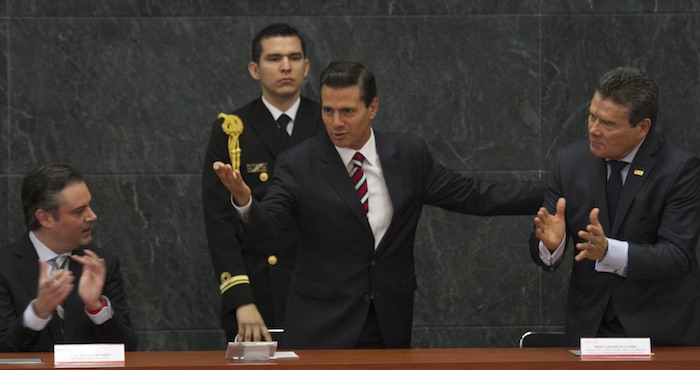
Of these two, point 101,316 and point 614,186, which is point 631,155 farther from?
point 101,316

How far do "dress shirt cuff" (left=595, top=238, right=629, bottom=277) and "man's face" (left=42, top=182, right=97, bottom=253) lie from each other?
184 cm

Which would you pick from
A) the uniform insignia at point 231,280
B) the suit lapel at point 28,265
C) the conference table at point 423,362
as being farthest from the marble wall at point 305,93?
the conference table at point 423,362

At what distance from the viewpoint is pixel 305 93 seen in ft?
18.8

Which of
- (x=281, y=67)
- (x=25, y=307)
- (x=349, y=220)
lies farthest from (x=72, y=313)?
(x=281, y=67)

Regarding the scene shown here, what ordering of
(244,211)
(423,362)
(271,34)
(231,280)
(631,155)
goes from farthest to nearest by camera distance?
(271,34), (231,280), (631,155), (244,211), (423,362)

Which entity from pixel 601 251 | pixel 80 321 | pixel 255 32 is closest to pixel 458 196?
pixel 601 251

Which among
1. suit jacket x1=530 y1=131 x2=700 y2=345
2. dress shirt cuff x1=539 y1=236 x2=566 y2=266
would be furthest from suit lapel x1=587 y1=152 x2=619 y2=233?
dress shirt cuff x1=539 y1=236 x2=566 y2=266

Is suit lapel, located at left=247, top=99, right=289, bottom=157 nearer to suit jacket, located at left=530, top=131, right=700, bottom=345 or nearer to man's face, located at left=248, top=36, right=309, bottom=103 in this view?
man's face, located at left=248, top=36, right=309, bottom=103

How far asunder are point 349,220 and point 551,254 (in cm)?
70

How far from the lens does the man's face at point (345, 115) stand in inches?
161

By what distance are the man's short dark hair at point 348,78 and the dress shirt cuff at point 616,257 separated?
3.40ft

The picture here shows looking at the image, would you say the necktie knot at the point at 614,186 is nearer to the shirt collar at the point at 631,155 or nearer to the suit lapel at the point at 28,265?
the shirt collar at the point at 631,155

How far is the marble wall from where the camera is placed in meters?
5.74

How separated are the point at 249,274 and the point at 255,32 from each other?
4.85ft
